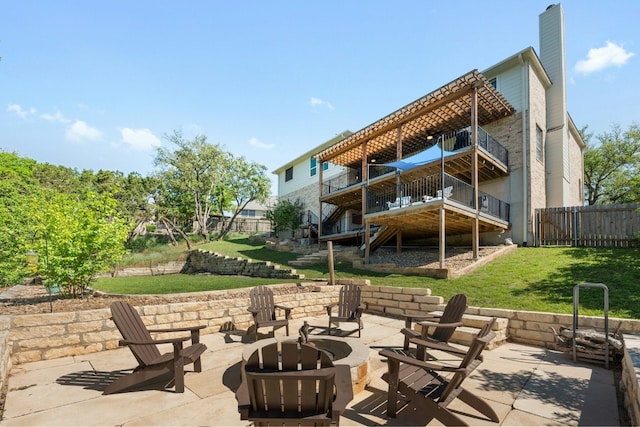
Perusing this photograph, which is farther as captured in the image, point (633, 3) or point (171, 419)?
point (633, 3)

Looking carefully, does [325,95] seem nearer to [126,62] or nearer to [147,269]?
[126,62]

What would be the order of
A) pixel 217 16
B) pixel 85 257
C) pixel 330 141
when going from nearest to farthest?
pixel 85 257 < pixel 217 16 < pixel 330 141

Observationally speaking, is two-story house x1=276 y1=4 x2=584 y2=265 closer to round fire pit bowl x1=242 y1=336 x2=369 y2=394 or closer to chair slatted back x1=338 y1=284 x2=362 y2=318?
chair slatted back x1=338 y1=284 x2=362 y2=318

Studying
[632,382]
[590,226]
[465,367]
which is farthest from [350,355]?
[590,226]

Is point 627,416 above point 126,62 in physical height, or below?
below

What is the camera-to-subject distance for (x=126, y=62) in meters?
9.50

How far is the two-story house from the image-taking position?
37.2 ft

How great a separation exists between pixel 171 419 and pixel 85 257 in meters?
5.24

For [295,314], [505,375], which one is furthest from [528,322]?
[295,314]

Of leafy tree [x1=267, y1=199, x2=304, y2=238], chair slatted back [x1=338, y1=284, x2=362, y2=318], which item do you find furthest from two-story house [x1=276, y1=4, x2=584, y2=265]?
leafy tree [x1=267, y1=199, x2=304, y2=238]

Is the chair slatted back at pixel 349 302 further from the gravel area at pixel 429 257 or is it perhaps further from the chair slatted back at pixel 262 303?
the gravel area at pixel 429 257

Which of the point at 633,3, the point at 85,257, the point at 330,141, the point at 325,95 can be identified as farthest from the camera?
the point at 330,141

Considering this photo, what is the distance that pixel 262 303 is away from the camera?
19.5ft

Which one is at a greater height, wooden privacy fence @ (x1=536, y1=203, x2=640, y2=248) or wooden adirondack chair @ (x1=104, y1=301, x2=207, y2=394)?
wooden privacy fence @ (x1=536, y1=203, x2=640, y2=248)
